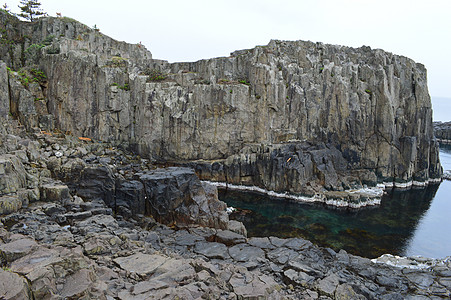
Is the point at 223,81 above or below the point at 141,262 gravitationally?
above

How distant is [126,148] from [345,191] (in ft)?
111

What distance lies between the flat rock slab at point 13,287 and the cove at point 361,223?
77.3 ft

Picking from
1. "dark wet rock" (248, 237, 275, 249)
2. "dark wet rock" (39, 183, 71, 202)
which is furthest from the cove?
"dark wet rock" (39, 183, 71, 202)

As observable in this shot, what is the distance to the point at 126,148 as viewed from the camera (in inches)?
1827

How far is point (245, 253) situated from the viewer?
57.5 feet

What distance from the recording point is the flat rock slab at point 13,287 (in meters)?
7.13

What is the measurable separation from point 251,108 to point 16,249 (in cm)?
3972

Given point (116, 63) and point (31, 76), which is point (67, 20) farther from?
point (31, 76)

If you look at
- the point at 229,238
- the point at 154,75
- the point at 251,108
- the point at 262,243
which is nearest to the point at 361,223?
the point at 262,243

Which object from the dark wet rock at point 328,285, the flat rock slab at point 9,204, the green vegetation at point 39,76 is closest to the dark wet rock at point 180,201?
the dark wet rock at point 328,285

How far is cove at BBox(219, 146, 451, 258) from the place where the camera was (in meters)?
28.2

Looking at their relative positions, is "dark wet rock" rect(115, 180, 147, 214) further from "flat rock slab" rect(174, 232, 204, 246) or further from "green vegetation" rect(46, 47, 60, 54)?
"green vegetation" rect(46, 47, 60, 54)

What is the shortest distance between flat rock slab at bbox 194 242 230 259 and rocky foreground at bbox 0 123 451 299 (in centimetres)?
6

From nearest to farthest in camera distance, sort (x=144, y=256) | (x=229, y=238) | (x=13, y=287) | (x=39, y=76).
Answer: (x=13, y=287) → (x=144, y=256) → (x=229, y=238) → (x=39, y=76)
